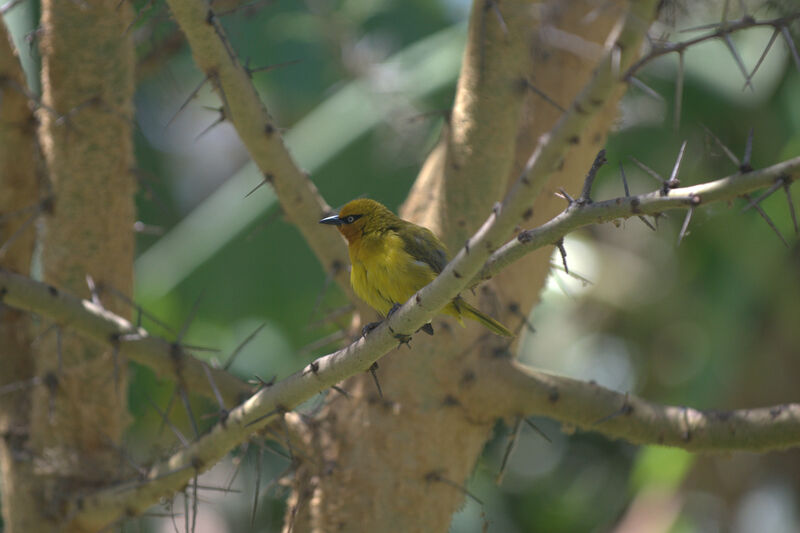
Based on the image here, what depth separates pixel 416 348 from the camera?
15.9 feet

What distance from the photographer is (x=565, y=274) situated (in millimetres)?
10578

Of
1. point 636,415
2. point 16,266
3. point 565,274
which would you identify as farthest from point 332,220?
point 565,274

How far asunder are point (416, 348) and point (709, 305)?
28.6 ft

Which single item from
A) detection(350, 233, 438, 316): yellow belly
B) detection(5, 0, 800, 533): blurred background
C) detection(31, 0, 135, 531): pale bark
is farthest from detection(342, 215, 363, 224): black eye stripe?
detection(5, 0, 800, 533): blurred background

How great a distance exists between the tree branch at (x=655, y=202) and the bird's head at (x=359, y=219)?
2212 millimetres

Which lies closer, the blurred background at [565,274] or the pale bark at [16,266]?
the pale bark at [16,266]

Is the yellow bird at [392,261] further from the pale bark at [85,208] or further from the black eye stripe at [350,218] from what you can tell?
the pale bark at [85,208]

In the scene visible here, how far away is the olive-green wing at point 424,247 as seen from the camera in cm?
445

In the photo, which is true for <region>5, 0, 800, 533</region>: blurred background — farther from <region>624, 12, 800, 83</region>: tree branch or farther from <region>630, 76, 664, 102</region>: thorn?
<region>624, 12, 800, 83</region>: tree branch

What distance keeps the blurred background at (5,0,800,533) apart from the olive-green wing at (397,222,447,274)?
5036 millimetres

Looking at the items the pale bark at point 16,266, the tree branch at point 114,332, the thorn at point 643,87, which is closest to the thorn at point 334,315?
the tree branch at point 114,332

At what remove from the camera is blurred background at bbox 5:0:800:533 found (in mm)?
11227

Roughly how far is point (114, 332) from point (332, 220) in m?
1.33

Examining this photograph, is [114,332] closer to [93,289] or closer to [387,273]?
[93,289]
